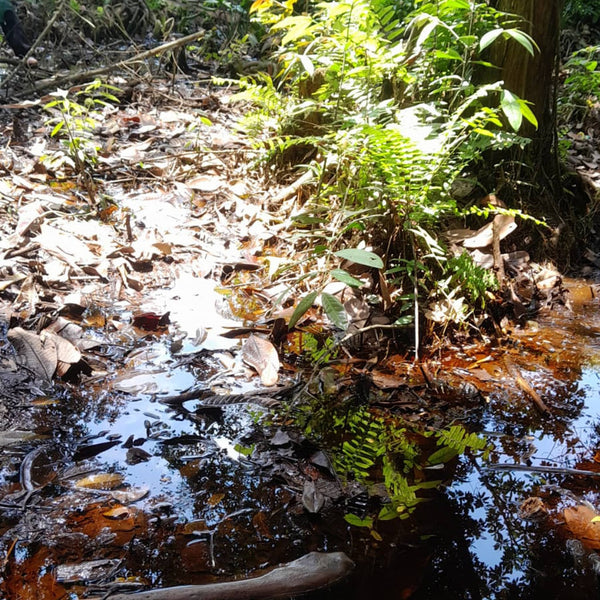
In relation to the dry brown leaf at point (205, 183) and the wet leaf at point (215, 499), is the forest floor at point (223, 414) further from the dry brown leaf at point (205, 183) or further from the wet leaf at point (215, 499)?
the dry brown leaf at point (205, 183)

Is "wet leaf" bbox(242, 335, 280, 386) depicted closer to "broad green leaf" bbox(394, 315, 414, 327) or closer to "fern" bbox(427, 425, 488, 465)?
"broad green leaf" bbox(394, 315, 414, 327)

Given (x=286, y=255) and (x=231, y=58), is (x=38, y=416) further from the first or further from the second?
(x=231, y=58)

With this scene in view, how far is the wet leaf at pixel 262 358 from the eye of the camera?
2232 millimetres

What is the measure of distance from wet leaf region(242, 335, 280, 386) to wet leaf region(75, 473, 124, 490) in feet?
2.30

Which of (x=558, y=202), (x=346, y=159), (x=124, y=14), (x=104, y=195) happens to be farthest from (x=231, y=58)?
(x=558, y=202)

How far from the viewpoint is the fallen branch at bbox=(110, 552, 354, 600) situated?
130 cm

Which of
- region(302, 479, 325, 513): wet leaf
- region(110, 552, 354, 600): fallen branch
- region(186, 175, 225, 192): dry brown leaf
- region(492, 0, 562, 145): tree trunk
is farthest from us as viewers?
region(186, 175, 225, 192): dry brown leaf

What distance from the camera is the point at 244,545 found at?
4.85ft

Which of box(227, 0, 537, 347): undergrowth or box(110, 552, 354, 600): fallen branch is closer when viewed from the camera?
box(110, 552, 354, 600): fallen branch

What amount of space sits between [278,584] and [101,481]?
2.16 ft

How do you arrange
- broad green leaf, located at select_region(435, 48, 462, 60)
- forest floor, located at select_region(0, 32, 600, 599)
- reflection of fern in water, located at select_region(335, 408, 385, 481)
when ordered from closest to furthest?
forest floor, located at select_region(0, 32, 600, 599) → reflection of fern in water, located at select_region(335, 408, 385, 481) → broad green leaf, located at select_region(435, 48, 462, 60)

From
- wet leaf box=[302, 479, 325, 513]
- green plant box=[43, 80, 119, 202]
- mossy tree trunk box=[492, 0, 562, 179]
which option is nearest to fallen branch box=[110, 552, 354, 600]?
wet leaf box=[302, 479, 325, 513]

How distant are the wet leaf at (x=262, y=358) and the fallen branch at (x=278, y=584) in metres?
0.87

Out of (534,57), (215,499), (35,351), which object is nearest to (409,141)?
(534,57)
